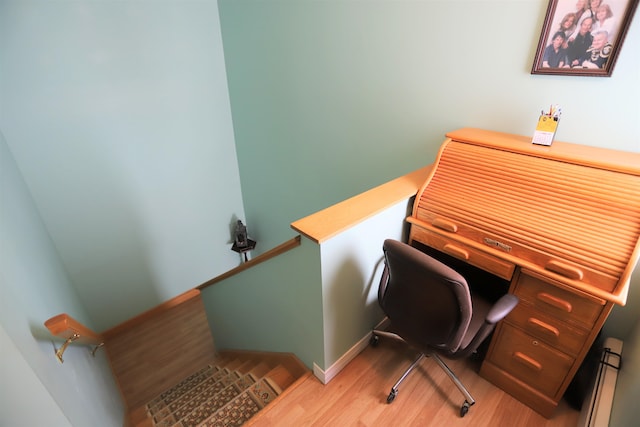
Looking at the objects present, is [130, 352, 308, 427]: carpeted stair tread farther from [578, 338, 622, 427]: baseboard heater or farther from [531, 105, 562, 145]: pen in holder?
[531, 105, 562, 145]: pen in holder

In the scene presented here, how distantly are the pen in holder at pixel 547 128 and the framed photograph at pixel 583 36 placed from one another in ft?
0.72

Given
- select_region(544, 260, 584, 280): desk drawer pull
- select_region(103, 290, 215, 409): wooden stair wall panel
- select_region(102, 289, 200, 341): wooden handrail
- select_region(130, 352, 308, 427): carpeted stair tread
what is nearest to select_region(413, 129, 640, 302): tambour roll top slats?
select_region(544, 260, 584, 280): desk drawer pull

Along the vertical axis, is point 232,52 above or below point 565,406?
above

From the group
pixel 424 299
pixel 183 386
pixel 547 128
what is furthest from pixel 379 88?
pixel 183 386

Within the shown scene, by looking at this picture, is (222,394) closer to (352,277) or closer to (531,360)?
(352,277)

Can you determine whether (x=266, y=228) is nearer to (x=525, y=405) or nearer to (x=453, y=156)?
(x=453, y=156)

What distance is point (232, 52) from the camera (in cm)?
306

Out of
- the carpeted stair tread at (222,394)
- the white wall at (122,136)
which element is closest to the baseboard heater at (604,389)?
the carpeted stair tread at (222,394)

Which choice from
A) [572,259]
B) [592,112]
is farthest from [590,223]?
[592,112]

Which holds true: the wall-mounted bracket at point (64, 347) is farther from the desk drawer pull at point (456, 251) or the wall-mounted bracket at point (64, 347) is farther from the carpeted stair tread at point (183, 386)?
the desk drawer pull at point (456, 251)

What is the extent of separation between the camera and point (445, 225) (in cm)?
153

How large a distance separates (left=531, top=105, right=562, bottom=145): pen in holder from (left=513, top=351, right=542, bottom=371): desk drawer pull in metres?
1.05

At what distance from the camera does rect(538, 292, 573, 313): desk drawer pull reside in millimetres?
1269

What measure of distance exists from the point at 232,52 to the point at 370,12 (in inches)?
65.8
